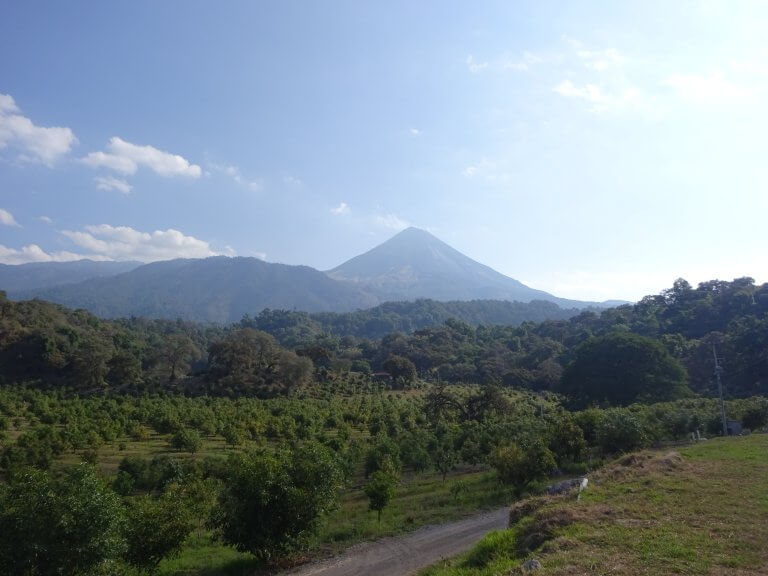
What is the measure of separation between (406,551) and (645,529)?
7.83 m

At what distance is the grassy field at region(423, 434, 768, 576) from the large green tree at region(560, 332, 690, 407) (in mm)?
36660

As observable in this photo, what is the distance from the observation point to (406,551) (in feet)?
49.0

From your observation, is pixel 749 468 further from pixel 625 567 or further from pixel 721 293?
pixel 721 293

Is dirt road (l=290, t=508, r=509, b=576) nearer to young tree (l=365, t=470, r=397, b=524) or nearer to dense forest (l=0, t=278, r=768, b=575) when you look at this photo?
dense forest (l=0, t=278, r=768, b=575)

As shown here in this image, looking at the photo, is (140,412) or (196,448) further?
(140,412)

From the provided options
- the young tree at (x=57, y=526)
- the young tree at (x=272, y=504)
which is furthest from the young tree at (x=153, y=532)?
the young tree at (x=57, y=526)

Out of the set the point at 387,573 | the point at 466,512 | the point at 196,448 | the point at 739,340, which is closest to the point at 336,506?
the point at 387,573

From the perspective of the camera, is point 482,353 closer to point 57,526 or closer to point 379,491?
point 379,491

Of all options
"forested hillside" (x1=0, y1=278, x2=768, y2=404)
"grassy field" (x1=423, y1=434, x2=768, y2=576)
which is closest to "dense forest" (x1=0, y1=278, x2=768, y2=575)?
"forested hillside" (x1=0, y1=278, x2=768, y2=404)

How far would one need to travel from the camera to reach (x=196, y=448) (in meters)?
30.1

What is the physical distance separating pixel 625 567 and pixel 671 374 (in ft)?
161

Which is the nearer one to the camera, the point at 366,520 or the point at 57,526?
the point at 57,526

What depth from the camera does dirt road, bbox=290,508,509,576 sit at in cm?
1381

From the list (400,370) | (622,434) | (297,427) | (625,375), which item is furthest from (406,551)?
(400,370)
